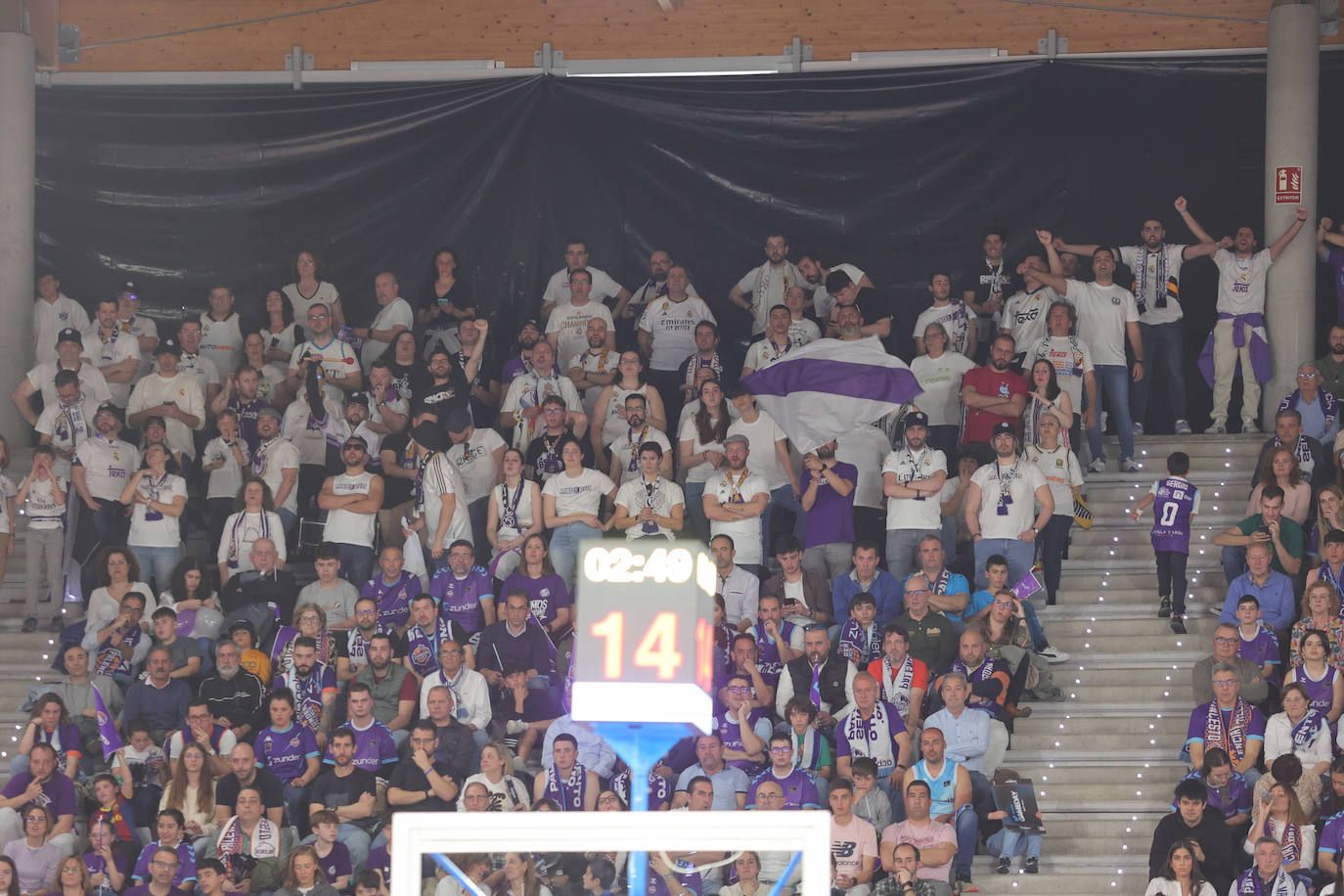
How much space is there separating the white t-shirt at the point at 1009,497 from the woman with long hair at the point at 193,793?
17.5 ft

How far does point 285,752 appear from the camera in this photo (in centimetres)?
1185

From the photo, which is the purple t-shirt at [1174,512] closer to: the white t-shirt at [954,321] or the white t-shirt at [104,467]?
the white t-shirt at [954,321]

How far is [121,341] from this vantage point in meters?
15.0

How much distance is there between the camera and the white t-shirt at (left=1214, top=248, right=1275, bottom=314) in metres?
14.5

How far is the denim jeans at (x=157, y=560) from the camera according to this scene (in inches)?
527

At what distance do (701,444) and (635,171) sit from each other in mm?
3629

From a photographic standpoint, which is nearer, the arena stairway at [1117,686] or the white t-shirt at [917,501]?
the arena stairway at [1117,686]

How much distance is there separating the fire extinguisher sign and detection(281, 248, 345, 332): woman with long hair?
24.9 ft

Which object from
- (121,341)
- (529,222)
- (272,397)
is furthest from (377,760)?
(529,222)

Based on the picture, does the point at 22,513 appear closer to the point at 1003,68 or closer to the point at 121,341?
the point at 121,341

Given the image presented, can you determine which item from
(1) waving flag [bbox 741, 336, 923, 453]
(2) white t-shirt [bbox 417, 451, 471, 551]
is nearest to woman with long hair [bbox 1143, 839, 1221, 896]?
(1) waving flag [bbox 741, 336, 923, 453]

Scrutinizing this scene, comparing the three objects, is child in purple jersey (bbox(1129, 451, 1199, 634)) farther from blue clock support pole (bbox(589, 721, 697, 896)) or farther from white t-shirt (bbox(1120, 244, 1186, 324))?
blue clock support pole (bbox(589, 721, 697, 896))

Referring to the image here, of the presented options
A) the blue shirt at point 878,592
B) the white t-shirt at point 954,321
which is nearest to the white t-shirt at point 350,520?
the blue shirt at point 878,592

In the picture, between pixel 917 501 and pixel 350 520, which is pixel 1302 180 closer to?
pixel 917 501
